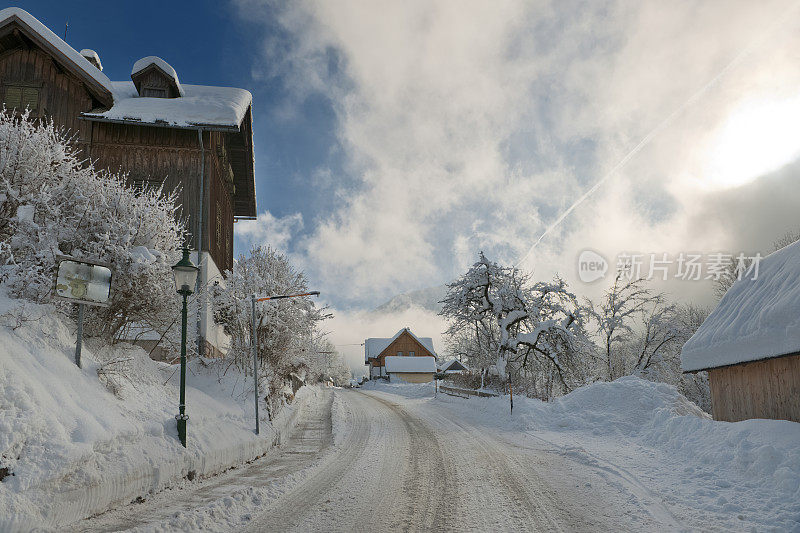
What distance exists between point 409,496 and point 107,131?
18.7m

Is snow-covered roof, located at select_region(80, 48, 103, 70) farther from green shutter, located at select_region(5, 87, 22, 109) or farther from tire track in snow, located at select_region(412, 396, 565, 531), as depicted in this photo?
tire track in snow, located at select_region(412, 396, 565, 531)

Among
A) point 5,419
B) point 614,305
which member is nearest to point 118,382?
point 5,419

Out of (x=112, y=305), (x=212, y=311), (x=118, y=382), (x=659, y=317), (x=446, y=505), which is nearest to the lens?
(x=446, y=505)

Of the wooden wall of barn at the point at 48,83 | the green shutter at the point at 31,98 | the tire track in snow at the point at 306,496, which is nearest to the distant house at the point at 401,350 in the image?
the wooden wall of barn at the point at 48,83

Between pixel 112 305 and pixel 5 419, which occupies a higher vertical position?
pixel 112 305

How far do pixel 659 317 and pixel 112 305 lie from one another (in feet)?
105

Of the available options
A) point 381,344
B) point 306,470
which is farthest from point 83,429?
point 381,344

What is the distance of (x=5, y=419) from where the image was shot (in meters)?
5.77

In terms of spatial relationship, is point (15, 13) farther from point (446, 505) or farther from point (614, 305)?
point (614, 305)

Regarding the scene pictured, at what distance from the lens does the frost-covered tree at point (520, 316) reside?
87.7 ft

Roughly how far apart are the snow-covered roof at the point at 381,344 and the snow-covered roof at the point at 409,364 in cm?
609

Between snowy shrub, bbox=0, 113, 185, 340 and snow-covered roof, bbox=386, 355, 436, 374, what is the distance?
60.1m

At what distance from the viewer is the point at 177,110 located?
61.3ft

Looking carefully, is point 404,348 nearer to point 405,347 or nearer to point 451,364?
point 405,347
